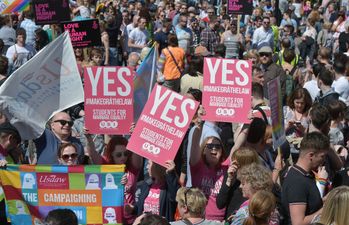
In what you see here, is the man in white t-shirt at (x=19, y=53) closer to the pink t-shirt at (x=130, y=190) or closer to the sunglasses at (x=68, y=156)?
the pink t-shirt at (x=130, y=190)

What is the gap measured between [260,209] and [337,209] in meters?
0.53

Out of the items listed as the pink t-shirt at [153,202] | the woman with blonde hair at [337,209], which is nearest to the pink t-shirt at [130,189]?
the pink t-shirt at [153,202]

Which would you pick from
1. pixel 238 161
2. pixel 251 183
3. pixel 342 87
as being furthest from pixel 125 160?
pixel 342 87

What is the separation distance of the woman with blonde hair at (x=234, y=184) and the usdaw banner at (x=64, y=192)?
0.85 m

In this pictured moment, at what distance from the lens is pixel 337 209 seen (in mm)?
5648

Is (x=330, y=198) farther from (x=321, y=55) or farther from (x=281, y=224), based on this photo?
(x=321, y=55)

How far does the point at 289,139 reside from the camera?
9.11m

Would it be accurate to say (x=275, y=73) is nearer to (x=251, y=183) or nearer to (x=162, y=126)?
(x=162, y=126)

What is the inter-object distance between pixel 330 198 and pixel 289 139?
3.45 m

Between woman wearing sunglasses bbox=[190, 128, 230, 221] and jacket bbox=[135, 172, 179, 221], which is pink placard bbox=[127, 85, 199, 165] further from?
woman wearing sunglasses bbox=[190, 128, 230, 221]

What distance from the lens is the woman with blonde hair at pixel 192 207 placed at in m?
6.56

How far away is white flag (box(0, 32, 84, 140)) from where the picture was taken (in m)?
8.09

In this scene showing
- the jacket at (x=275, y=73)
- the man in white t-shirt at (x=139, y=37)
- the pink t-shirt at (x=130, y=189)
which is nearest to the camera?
the pink t-shirt at (x=130, y=189)

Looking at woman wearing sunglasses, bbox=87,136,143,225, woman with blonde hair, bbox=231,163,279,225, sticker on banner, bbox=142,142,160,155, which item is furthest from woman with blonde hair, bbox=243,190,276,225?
woman wearing sunglasses, bbox=87,136,143,225
